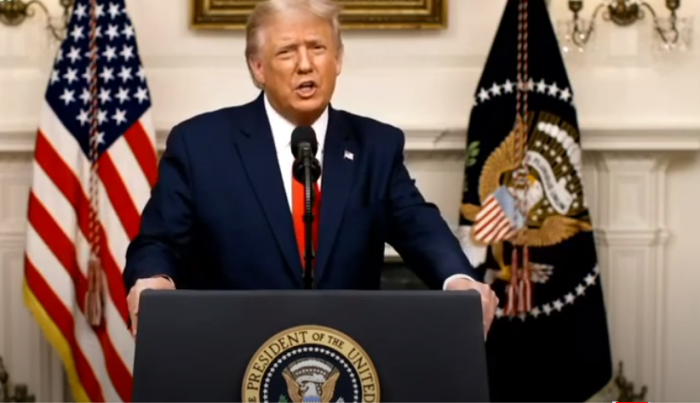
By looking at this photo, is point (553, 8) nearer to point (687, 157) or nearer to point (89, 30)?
→ point (687, 157)

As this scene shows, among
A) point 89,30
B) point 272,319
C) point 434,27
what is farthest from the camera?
point 434,27

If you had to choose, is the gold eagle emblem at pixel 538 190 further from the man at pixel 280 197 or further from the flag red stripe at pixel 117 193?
the man at pixel 280 197

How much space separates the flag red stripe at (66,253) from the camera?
15.0ft

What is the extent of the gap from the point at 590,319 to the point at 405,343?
284 cm

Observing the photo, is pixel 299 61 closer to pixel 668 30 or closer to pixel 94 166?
pixel 94 166

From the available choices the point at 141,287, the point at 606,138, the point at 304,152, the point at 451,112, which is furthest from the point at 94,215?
the point at 304,152

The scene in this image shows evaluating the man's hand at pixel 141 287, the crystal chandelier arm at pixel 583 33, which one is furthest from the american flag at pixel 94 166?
the man's hand at pixel 141 287

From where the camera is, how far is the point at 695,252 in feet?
16.6

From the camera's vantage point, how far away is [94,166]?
461 cm

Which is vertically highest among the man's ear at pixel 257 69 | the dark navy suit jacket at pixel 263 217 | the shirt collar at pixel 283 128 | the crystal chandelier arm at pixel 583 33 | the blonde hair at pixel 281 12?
the crystal chandelier arm at pixel 583 33

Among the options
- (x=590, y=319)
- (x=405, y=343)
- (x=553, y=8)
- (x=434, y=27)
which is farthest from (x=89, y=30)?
(x=405, y=343)

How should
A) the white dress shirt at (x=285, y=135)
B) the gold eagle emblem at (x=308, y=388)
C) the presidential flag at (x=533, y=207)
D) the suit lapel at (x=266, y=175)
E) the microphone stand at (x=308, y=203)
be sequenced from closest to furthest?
the gold eagle emblem at (x=308, y=388) → the microphone stand at (x=308, y=203) → the suit lapel at (x=266, y=175) → the white dress shirt at (x=285, y=135) → the presidential flag at (x=533, y=207)

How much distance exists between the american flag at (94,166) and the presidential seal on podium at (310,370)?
2.66 metres

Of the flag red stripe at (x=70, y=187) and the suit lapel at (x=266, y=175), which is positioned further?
the flag red stripe at (x=70, y=187)
